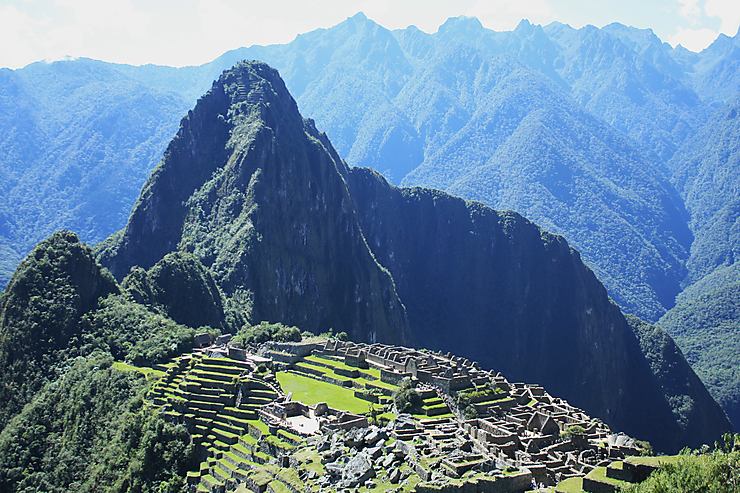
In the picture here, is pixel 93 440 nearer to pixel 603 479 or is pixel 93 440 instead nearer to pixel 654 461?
pixel 603 479

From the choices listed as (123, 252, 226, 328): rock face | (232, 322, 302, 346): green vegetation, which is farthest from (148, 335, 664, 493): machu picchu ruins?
(123, 252, 226, 328): rock face

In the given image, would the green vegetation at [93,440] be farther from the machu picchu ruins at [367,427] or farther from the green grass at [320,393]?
the green grass at [320,393]

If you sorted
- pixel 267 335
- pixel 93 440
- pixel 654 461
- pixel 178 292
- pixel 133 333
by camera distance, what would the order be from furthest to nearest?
pixel 178 292 → pixel 267 335 → pixel 133 333 → pixel 93 440 → pixel 654 461

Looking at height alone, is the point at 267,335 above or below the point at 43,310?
below

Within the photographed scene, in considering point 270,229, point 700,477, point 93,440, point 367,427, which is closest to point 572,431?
point 367,427

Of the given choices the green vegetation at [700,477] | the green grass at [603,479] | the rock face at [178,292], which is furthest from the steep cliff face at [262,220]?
the green vegetation at [700,477]

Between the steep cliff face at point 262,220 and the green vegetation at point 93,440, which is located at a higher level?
the steep cliff face at point 262,220

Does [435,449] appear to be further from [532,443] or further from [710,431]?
[710,431]
